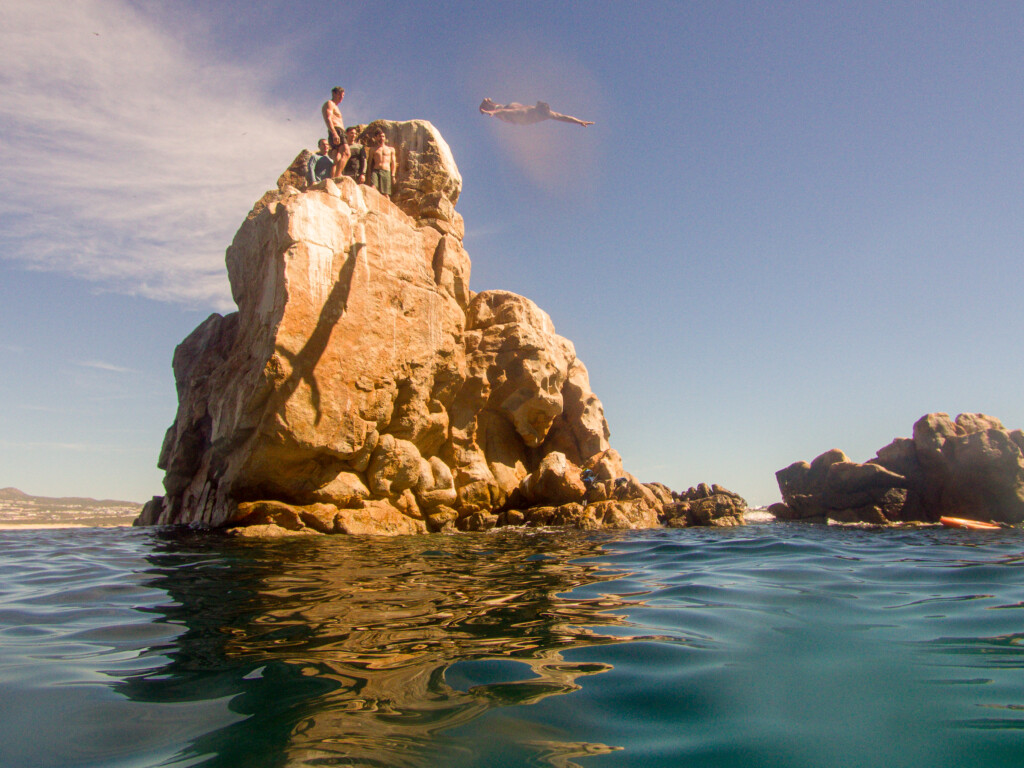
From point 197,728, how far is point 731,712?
1985mm

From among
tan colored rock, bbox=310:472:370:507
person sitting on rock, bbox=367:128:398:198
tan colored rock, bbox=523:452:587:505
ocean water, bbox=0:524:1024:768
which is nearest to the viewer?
ocean water, bbox=0:524:1024:768

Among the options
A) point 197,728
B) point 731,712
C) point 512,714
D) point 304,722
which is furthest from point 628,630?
point 197,728

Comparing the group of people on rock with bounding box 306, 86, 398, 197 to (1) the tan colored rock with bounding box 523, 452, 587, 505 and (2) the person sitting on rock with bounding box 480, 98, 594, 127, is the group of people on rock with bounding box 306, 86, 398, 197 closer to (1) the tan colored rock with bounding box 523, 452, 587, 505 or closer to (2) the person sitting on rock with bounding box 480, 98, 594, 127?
(2) the person sitting on rock with bounding box 480, 98, 594, 127

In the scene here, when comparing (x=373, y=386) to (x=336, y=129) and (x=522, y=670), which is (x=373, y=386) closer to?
(x=336, y=129)

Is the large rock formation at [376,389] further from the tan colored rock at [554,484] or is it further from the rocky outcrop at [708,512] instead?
the rocky outcrop at [708,512]

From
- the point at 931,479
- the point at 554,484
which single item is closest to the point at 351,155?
the point at 554,484

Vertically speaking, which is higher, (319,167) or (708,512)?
(319,167)

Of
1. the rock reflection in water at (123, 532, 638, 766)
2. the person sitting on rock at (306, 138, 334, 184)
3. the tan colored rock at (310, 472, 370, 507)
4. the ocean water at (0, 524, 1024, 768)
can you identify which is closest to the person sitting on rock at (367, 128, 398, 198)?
the person sitting on rock at (306, 138, 334, 184)

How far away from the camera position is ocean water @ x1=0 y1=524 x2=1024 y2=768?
1901mm

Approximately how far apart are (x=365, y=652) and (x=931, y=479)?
21.4 m

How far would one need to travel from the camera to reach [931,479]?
1873cm

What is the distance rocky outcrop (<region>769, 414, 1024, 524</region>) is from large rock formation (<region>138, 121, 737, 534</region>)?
672cm

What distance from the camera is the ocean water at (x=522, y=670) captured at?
1901 millimetres

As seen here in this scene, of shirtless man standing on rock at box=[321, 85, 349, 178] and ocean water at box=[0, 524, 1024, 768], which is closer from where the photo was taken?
ocean water at box=[0, 524, 1024, 768]
